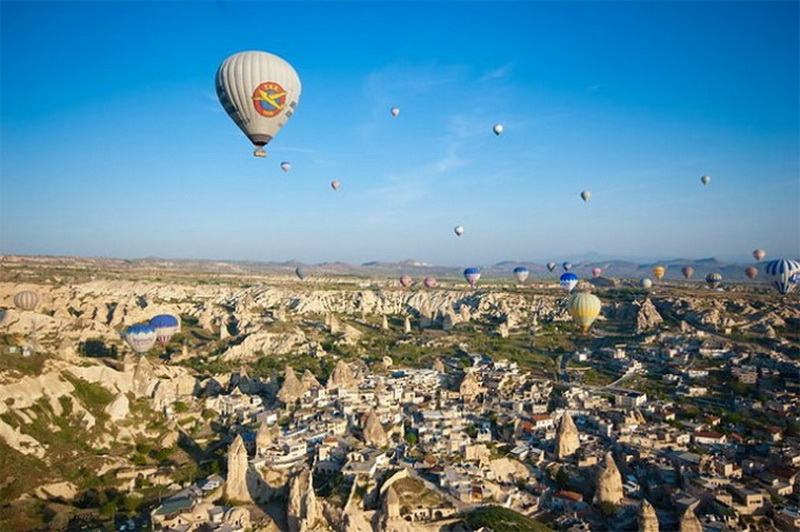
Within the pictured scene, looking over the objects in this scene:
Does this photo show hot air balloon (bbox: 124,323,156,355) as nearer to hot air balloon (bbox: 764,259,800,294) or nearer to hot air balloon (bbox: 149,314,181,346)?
hot air balloon (bbox: 149,314,181,346)

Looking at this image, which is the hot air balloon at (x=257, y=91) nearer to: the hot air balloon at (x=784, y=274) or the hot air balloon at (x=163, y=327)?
the hot air balloon at (x=163, y=327)

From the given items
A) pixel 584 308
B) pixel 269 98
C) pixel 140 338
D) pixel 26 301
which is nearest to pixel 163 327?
pixel 140 338

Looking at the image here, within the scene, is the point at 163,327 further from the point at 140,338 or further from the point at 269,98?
the point at 269,98

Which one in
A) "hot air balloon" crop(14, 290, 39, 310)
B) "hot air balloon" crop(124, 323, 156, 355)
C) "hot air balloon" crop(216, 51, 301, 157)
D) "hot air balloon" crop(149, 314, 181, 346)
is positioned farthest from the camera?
"hot air balloon" crop(14, 290, 39, 310)

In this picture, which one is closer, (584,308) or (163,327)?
(163,327)

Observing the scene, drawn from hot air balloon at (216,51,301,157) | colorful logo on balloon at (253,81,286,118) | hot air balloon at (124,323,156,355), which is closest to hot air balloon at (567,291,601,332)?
hot air balloon at (216,51,301,157)

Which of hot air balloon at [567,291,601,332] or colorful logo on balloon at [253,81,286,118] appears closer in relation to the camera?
colorful logo on balloon at [253,81,286,118]
